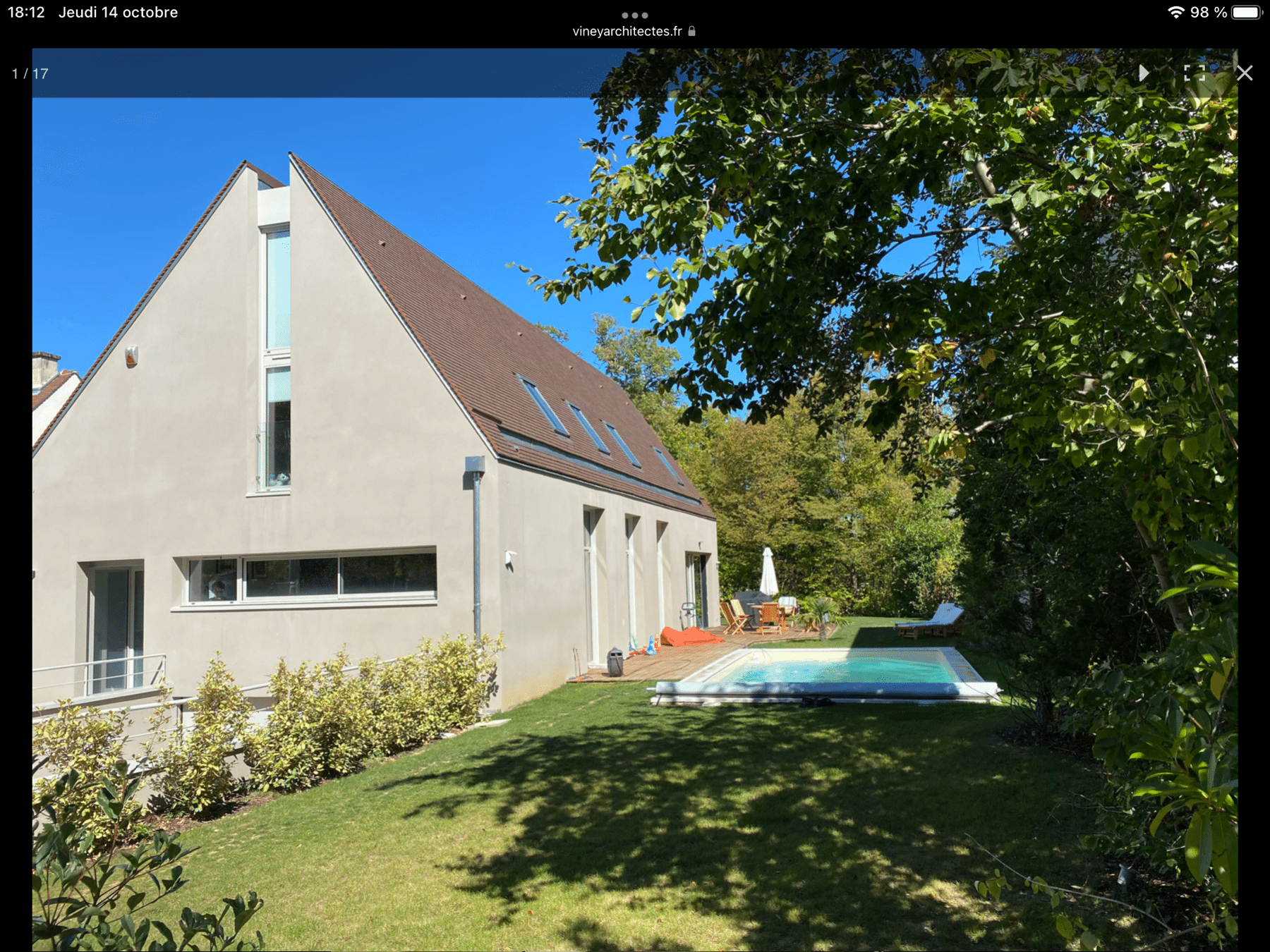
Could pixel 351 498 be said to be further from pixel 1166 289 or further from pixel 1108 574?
pixel 1166 289

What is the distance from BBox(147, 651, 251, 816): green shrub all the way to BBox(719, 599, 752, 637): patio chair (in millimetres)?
16820

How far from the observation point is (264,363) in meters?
13.0

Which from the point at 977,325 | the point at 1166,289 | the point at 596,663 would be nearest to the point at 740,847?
the point at 977,325

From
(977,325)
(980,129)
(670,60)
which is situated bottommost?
(977,325)

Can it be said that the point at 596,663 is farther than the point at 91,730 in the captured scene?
Yes

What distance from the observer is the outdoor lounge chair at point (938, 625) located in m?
21.2

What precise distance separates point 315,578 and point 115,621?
4349mm

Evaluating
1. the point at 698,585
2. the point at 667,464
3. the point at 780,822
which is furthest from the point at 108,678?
the point at 698,585

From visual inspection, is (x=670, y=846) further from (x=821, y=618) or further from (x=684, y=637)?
(x=821, y=618)

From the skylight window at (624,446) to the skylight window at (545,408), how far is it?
14.5 feet

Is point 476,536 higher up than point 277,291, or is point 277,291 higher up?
point 277,291

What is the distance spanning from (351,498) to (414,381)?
2.01 metres

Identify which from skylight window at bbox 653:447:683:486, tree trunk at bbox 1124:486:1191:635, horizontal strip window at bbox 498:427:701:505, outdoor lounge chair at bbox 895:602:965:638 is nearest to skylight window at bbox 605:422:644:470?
horizontal strip window at bbox 498:427:701:505

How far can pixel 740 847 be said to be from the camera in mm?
5660
